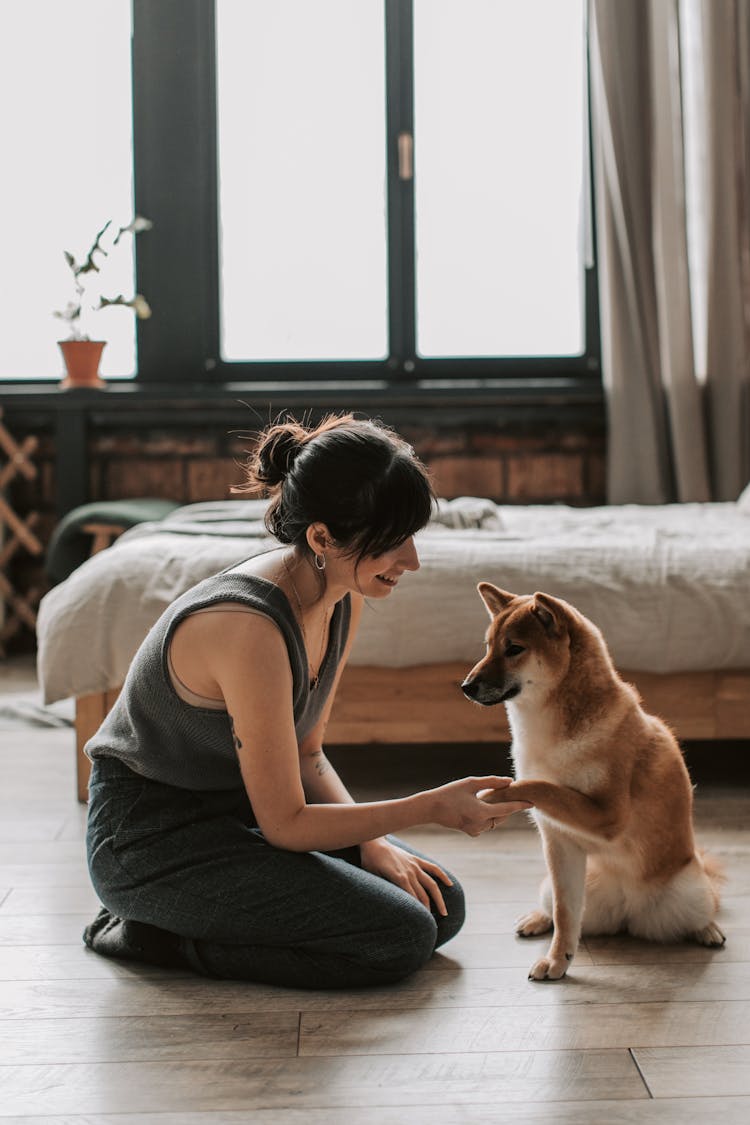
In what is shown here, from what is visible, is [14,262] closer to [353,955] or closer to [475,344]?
[475,344]

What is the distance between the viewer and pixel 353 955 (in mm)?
1646

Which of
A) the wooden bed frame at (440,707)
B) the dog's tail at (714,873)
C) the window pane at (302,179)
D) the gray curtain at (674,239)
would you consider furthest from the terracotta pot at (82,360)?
the dog's tail at (714,873)

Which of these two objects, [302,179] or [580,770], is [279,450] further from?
[302,179]

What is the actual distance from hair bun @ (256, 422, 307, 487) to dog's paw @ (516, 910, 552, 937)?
0.76 m

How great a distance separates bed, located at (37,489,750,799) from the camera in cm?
246

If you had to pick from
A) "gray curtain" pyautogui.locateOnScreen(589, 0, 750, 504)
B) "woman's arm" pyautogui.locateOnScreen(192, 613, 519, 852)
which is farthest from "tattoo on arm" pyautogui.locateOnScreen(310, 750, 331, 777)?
"gray curtain" pyautogui.locateOnScreen(589, 0, 750, 504)

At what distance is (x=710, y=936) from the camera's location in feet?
5.82

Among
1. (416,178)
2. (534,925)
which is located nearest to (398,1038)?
(534,925)

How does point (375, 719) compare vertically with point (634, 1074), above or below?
above

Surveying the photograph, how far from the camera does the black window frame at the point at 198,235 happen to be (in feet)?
14.5

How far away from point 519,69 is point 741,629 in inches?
111

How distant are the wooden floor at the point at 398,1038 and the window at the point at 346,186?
9.71 ft

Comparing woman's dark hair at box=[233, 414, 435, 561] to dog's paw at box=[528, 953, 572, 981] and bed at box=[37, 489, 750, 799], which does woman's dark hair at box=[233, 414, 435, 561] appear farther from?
bed at box=[37, 489, 750, 799]

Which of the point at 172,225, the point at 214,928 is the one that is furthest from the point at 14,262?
the point at 214,928
